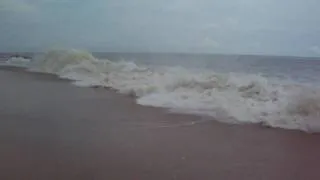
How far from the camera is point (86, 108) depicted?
6.27 feet

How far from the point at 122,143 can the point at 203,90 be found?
17.9 inches

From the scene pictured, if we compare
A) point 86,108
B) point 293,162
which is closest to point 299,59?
point 293,162

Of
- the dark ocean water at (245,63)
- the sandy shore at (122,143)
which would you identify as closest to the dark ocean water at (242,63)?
the dark ocean water at (245,63)

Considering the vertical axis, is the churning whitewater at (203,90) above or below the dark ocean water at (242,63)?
below

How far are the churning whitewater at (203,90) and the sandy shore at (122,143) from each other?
0.06 meters

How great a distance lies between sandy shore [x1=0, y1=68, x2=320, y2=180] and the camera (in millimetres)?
1533

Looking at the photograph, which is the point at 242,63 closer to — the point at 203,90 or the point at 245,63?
the point at 245,63

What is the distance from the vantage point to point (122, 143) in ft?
5.59

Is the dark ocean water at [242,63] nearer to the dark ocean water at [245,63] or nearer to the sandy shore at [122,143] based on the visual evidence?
the dark ocean water at [245,63]

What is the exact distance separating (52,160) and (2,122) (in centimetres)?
36

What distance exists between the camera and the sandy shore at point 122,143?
153cm

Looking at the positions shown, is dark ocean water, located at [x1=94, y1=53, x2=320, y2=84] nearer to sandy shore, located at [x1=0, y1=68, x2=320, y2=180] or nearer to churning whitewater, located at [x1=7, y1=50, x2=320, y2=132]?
churning whitewater, located at [x1=7, y1=50, x2=320, y2=132]

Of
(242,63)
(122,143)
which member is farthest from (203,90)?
(122,143)

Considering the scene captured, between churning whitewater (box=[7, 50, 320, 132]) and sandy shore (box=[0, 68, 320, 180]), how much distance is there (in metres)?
0.06
